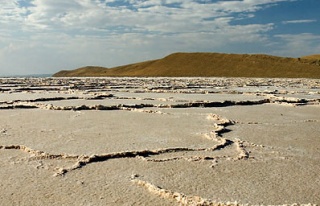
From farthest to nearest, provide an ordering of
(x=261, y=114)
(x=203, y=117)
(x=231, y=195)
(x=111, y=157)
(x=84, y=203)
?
(x=261, y=114), (x=203, y=117), (x=111, y=157), (x=231, y=195), (x=84, y=203)

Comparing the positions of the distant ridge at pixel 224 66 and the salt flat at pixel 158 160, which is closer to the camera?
the salt flat at pixel 158 160

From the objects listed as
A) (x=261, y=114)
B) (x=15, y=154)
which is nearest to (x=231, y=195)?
(x=15, y=154)

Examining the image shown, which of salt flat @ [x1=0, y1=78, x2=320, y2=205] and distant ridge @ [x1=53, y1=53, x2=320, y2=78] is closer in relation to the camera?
salt flat @ [x1=0, y1=78, x2=320, y2=205]

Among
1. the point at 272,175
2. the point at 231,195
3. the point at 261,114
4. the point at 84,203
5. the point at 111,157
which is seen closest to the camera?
the point at 84,203

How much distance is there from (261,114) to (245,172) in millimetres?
5264

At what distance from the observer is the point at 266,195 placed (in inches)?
145

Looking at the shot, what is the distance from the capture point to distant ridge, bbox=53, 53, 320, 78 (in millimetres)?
48438

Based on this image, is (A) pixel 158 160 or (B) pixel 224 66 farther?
(B) pixel 224 66

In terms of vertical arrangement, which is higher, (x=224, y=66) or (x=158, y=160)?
(x=224, y=66)

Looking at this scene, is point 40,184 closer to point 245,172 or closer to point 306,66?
point 245,172

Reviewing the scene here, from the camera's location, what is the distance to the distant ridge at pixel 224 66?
4844 cm

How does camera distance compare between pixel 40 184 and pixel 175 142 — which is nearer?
pixel 40 184

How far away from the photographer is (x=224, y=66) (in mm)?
54000

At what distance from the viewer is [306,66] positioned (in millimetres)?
50500
